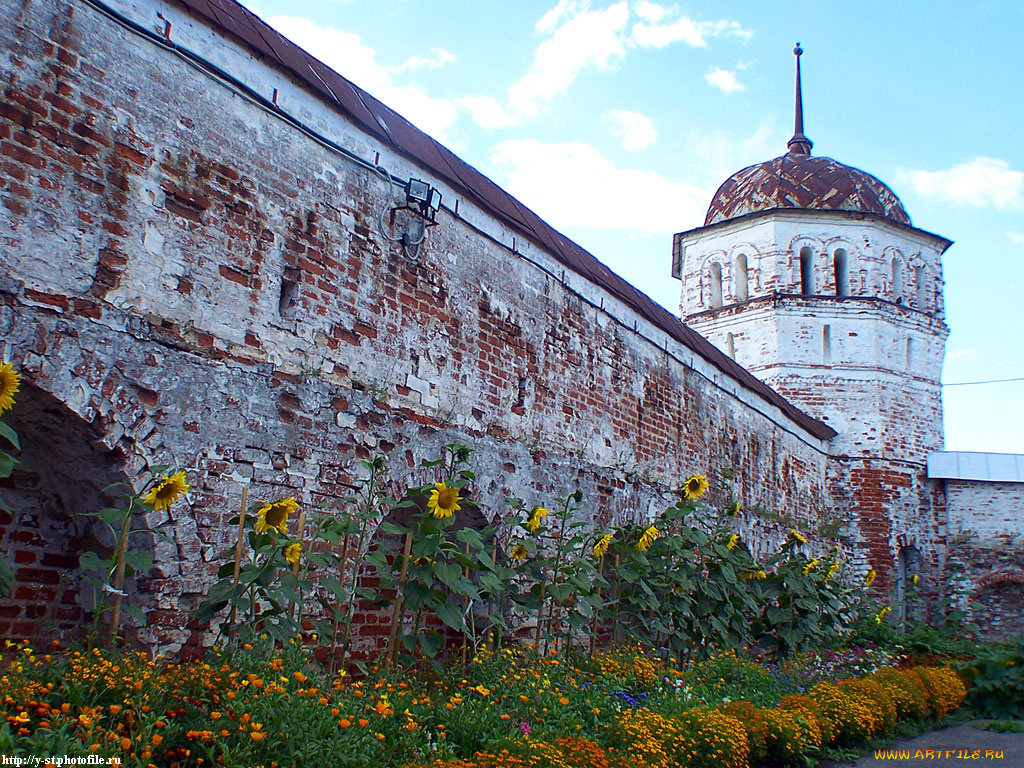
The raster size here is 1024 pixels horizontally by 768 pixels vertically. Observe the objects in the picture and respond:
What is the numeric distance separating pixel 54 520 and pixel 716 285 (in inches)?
664

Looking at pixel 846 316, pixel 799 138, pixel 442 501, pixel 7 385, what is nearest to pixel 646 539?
pixel 442 501

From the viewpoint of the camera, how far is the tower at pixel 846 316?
16.9 m

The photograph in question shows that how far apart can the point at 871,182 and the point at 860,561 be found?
874 centimetres

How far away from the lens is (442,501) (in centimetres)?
508

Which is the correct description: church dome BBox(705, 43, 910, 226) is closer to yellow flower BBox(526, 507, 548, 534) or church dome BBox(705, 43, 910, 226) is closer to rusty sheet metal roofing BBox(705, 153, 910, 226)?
rusty sheet metal roofing BBox(705, 153, 910, 226)

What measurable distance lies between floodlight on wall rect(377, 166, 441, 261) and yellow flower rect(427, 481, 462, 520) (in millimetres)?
2062

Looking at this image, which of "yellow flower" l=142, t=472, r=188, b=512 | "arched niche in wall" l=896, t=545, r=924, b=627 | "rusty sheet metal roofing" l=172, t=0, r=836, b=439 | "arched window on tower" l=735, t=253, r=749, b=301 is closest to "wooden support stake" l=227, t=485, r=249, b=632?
"yellow flower" l=142, t=472, r=188, b=512

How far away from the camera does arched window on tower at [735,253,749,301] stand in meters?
18.8

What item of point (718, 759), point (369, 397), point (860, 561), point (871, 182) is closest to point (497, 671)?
point (718, 759)

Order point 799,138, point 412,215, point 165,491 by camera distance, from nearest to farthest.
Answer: point 165,491 < point 412,215 < point 799,138

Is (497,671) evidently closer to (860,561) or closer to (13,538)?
(13,538)

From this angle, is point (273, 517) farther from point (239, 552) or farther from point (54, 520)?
point (54, 520)

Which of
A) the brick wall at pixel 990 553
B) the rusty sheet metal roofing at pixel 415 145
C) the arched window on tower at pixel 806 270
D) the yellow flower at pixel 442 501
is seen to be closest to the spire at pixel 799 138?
the arched window on tower at pixel 806 270

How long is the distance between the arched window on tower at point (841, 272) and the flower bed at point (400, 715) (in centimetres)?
1345
